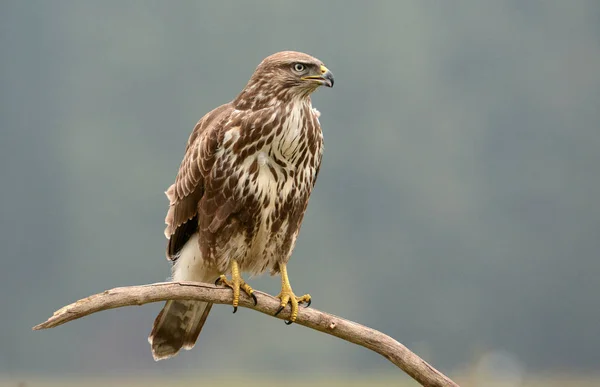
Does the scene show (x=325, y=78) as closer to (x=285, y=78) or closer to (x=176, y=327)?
(x=285, y=78)

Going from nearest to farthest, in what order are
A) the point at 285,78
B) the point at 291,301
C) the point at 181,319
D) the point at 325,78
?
the point at 325,78 → the point at 285,78 → the point at 291,301 → the point at 181,319

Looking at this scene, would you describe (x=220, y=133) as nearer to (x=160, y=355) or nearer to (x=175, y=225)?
(x=175, y=225)

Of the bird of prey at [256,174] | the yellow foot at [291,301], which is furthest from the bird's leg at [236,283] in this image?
the yellow foot at [291,301]

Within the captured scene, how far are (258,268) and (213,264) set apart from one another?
0.33 m

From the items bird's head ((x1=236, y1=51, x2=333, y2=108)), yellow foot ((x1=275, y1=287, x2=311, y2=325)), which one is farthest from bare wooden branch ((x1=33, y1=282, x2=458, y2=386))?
bird's head ((x1=236, y1=51, x2=333, y2=108))

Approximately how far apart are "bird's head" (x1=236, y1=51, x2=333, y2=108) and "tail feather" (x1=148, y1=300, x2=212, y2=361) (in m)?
1.54

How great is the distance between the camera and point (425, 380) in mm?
5062

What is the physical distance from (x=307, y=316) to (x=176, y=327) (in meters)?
1.06

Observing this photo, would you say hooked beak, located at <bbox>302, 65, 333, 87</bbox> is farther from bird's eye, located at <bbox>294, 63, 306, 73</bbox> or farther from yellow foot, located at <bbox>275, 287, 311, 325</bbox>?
yellow foot, located at <bbox>275, 287, 311, 325</bbox>

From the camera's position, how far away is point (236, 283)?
539cm

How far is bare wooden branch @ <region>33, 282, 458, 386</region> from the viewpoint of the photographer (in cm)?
460

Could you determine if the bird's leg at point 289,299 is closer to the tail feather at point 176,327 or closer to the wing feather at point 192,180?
the tail feather at point 176,327

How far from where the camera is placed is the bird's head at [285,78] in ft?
16.9

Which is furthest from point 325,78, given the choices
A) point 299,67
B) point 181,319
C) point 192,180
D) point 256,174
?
point 181,319
